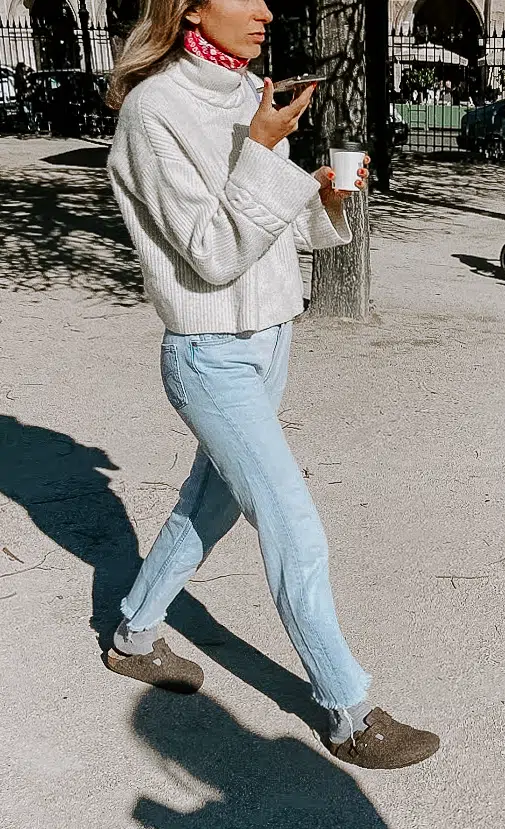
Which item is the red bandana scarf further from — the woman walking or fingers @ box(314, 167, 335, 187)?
fingers @ box(314, 167, 335, 187)

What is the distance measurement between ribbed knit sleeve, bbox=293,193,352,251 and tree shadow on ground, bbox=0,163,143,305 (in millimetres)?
5571

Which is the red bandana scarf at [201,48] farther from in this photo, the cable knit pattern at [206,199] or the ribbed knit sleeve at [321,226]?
the ribbed knit sleeve at [321,226]

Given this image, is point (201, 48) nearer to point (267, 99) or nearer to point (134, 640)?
point (267, 99)

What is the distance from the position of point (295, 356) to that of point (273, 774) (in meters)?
4.12

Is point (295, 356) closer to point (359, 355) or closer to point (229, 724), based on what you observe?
point (359, 355)

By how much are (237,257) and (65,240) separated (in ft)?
28.8

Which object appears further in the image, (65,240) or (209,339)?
(65,240)

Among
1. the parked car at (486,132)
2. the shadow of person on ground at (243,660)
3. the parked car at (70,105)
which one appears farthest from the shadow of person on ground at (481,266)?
the parked car at (70,105)

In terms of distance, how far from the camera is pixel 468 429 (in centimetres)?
530

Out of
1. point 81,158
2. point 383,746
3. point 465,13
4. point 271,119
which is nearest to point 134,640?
point 383,746

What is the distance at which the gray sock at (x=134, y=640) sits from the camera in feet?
10.1

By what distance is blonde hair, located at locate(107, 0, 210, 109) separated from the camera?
2.35m

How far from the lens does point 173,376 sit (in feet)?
8.38

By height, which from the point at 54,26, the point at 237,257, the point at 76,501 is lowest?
the point at 76,501
